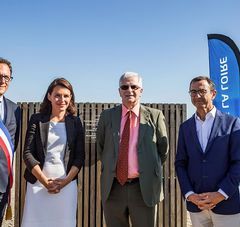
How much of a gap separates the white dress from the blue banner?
2996mm

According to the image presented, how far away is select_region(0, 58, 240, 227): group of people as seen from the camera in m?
3.20

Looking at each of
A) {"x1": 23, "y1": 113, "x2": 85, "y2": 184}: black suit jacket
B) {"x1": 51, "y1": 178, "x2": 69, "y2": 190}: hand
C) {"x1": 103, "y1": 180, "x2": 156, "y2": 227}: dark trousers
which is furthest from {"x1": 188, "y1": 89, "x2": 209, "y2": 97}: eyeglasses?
{"x1": 51, "y1": 178, "x2": 69, "y2": 190}: hand

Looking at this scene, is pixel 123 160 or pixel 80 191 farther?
A: pixel 80 191

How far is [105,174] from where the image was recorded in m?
3.61

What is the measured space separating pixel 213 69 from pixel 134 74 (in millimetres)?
2570

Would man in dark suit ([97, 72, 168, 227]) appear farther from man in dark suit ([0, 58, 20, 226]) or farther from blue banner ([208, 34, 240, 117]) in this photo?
blue banner ([208, 34, 240, 117])

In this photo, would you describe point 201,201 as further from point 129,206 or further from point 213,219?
point 129,206

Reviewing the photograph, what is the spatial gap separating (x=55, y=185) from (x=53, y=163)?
22 cm

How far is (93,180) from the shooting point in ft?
20.0

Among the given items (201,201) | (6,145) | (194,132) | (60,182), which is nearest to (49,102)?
(6,145)

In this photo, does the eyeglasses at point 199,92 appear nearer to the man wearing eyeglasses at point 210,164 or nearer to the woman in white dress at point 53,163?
the man wearing eyeglasses at point 210,164

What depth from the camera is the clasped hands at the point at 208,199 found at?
3.10 meters

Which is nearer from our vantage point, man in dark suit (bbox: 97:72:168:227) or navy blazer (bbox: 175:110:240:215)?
navy blazer (bbox: 175:110:240:215)

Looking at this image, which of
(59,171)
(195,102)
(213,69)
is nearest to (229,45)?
(213,69)
